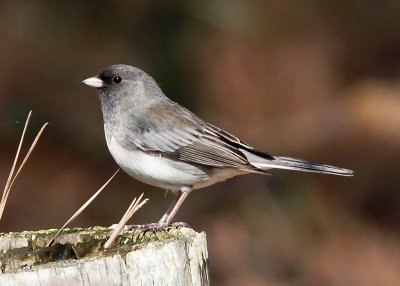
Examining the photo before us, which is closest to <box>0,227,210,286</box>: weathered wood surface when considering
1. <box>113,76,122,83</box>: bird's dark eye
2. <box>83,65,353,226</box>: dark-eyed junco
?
<box>83,65,353,226</box>: dark-eyed junco

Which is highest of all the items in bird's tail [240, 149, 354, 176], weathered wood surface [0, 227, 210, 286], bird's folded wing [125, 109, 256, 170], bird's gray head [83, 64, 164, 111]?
bird's gray head [83, 64, 164, 111]

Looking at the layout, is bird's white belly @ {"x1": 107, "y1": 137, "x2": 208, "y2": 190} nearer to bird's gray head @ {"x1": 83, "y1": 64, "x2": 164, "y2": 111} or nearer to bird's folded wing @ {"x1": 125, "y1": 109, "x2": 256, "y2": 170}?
bird's folded wing @ {"x1": 125, "y1": 109, "x2": 256, "y2": 170}

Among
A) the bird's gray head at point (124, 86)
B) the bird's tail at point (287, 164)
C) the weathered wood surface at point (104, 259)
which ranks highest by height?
the bird's gray head at point (124, 86)

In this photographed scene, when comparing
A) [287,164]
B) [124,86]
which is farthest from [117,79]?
[287,164]

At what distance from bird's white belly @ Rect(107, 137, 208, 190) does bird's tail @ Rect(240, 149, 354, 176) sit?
0.32 metres

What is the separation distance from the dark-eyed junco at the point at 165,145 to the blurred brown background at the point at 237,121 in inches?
60.1

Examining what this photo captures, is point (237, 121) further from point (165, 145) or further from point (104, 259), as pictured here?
point (104, 259)

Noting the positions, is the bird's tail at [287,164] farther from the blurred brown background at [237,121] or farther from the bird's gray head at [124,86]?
the blurred brown background at [237,121]

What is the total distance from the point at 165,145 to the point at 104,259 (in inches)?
61.7

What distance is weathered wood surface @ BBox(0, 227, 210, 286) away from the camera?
6.50ft

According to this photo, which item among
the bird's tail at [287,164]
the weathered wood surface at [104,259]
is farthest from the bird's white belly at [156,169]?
the weathered wood surface at [104,259]

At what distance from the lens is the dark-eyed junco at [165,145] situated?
3.48 m

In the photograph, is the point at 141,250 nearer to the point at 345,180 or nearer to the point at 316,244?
the point at 316,244

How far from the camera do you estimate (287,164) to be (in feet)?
12.1
